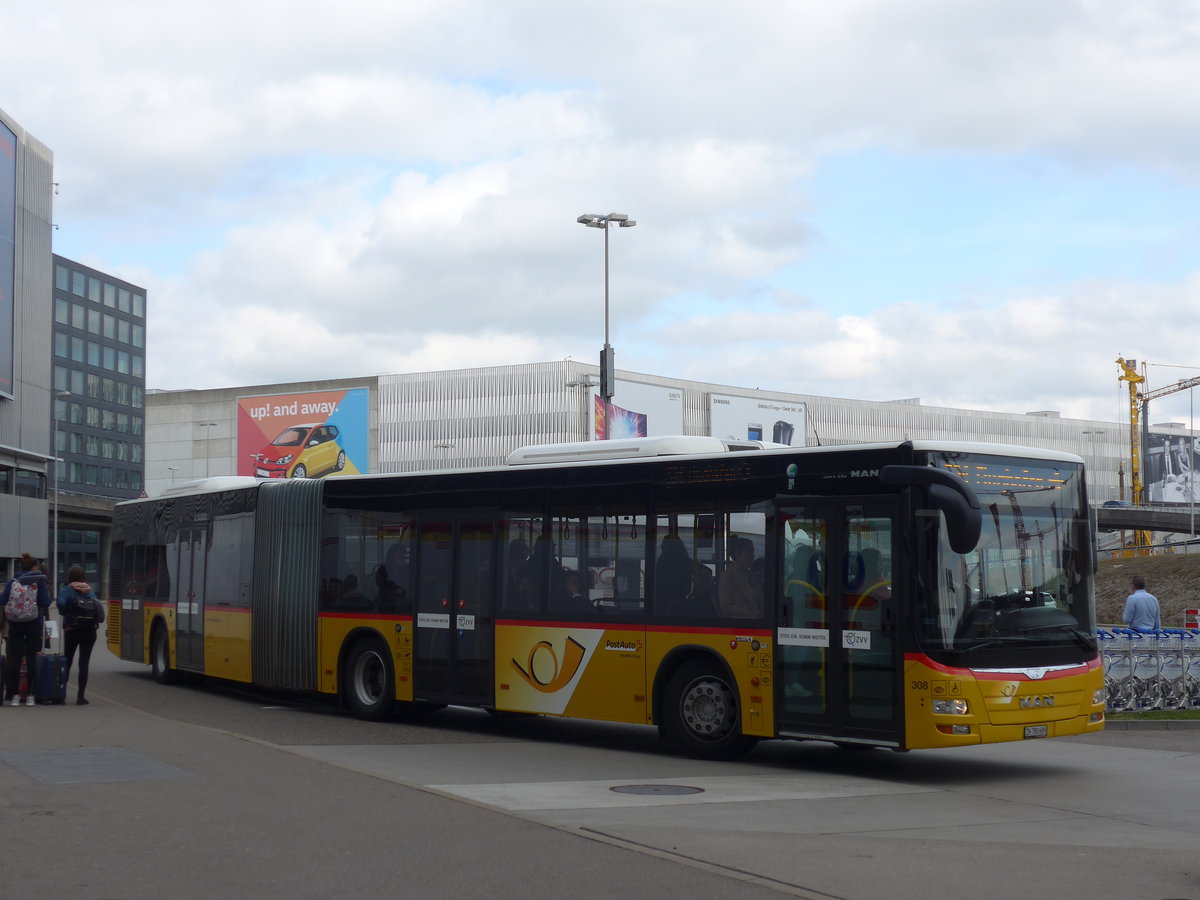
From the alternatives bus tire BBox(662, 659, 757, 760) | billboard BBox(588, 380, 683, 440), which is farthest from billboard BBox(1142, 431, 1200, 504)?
bus tire BBox(662, 659, 757, 760)

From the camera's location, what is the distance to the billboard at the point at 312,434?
374 ft

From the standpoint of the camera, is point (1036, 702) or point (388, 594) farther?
point (388, 594)

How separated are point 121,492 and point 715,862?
432 ft

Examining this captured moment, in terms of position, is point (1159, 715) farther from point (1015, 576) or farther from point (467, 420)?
point (467, 420)

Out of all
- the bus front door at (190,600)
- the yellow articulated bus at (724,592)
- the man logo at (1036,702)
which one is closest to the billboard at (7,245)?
the bus front door at (190,600)

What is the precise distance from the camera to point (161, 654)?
23109mm

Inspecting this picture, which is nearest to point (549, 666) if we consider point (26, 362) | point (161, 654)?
point (161, 654)

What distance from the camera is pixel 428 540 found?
1683 centimetres

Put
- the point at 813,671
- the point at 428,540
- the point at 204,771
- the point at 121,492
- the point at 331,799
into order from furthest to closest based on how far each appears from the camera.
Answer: the point at 121,492
the point at 428,540
the point at 813,671
the point at 204,771
the point at 331,799

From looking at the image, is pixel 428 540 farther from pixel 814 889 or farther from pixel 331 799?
pixel 814 889

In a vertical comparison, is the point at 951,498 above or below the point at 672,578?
above

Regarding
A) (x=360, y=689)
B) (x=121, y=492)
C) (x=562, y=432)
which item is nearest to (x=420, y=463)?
(x=562, y=432)

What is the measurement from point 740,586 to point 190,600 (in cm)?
1120

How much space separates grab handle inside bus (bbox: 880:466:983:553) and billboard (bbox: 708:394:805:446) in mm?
107834
